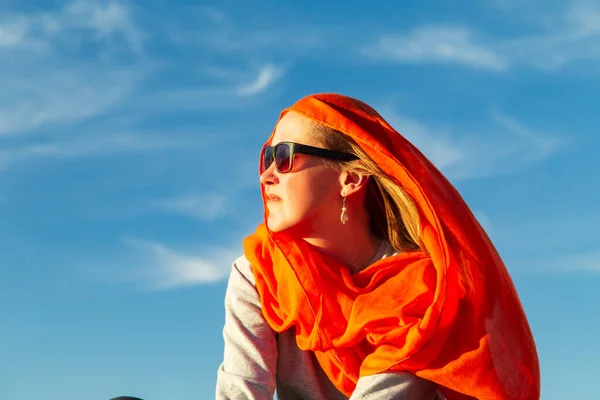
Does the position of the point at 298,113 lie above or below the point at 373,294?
above

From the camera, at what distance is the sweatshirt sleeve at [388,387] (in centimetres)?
457

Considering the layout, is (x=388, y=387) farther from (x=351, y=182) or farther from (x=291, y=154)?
(x=291, y=154)

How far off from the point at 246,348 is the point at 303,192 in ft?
3.10

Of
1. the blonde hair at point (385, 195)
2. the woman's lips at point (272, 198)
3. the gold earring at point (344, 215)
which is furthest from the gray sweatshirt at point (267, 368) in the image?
the woman's lips at point (272, 198)

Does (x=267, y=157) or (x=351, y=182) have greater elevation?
(x=267, y=157)

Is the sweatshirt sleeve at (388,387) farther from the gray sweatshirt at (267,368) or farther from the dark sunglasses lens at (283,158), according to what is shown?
the dark sunglasses lens at (283,158)

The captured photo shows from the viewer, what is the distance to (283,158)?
4906 millimetres

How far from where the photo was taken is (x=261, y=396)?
4789 mm

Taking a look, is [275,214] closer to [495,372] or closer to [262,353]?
[262,353]

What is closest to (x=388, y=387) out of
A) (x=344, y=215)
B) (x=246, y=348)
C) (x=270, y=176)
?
(x=246, y=348)

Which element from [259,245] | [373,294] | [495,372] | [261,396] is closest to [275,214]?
[259,245]

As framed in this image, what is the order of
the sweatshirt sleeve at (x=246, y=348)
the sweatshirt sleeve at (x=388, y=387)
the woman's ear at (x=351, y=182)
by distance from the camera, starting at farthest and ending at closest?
1. the woman's ear at (x=351, y=182)
2. the sweatshirt sleeve at (x=246, y=348)
3. the sweatshirt sleeve at (x=388, y=387)

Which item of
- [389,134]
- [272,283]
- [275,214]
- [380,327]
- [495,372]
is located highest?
[389,134]

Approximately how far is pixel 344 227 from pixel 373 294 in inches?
17.2
